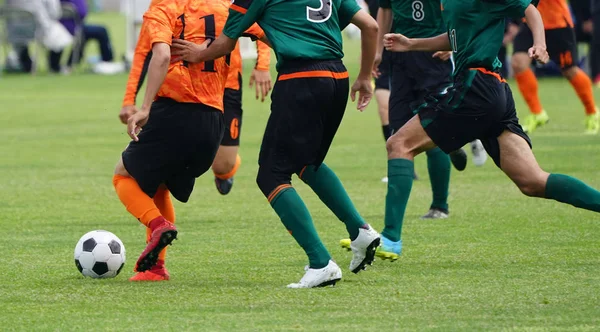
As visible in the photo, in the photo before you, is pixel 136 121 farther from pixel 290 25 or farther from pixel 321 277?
pixel 321 277

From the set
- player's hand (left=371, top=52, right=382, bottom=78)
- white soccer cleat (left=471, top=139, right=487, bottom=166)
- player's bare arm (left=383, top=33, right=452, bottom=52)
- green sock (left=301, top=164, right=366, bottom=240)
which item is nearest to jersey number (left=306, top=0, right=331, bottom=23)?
player's bare arm (left=383, top=33, right=452, bottom=52)

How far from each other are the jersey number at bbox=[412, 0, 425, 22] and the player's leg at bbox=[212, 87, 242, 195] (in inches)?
63.7

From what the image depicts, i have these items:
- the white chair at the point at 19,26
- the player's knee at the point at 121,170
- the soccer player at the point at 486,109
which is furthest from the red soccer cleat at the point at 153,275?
the white chair at the point at 19,26

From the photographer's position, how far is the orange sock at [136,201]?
7.06m

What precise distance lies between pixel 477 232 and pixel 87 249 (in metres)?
2.91

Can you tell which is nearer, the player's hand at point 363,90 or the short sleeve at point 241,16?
the short sleeve at point 241,16

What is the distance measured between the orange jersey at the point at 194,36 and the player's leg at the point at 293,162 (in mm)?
578

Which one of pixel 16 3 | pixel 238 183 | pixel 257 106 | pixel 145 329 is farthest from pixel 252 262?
pixel 16 3

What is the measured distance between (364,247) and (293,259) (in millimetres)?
869

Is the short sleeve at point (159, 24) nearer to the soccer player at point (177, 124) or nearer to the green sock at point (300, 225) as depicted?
the soccer player at point (177, 124)

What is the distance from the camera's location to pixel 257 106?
20.5m

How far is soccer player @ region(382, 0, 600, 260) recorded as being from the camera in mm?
7098

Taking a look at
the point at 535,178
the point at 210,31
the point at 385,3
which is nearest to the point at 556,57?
the point at 385,3

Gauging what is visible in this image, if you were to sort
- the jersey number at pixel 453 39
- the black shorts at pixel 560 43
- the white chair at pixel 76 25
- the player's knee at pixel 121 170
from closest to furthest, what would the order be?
the player's knee at pixel 121 170 → the jersey number at pixel 453 39 → the black shorts at pixel 560 43 → the white chair at pixel 76 25
